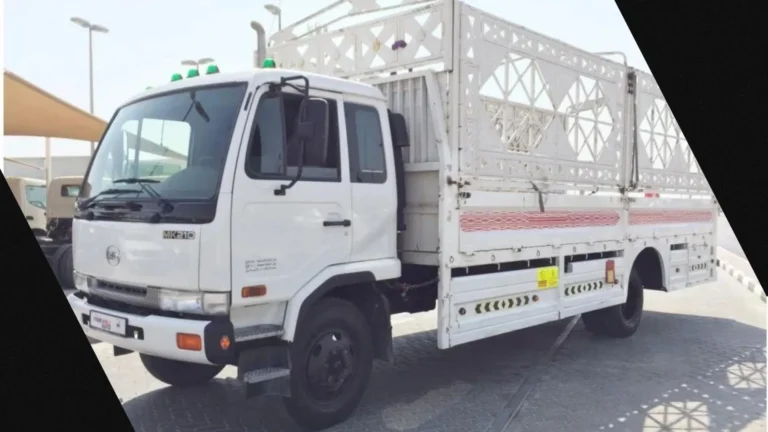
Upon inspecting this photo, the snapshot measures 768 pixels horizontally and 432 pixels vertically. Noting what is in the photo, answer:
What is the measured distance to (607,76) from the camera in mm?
6992

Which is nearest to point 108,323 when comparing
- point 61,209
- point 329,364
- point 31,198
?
point 329,364

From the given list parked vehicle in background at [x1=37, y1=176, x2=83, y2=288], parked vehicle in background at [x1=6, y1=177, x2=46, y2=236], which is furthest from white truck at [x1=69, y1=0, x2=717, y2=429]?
parked vehicle in background at [x1=6, y1=177, x2=46, y2=236]

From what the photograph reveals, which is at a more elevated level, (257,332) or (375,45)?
(375,45)

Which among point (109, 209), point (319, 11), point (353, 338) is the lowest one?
point (353, 338)

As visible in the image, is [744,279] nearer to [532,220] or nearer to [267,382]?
[532,220]

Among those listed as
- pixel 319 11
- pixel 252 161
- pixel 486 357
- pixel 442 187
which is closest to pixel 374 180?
pixel 442 187

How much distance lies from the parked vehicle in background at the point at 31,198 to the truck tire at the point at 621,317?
10867 mm

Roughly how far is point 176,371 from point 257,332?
1.68 meters

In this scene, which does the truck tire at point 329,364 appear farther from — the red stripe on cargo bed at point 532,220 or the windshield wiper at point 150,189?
the red stripe on cargo bed at point 532,220

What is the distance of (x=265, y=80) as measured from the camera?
410cm

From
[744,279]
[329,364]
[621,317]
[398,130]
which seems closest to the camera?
[329,364]

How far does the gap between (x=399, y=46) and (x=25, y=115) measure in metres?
11.8

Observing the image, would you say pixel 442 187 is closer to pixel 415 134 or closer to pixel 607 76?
pixel 415 134

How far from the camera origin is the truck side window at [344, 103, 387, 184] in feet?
15.1
